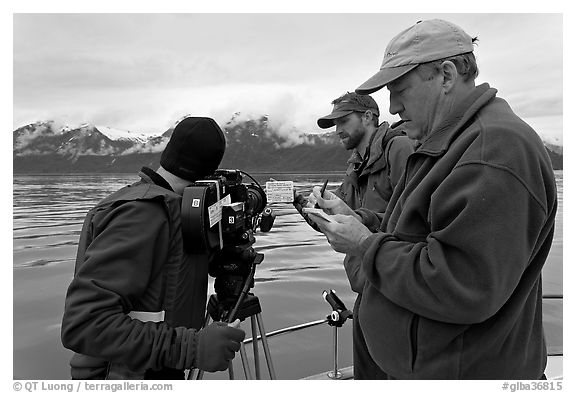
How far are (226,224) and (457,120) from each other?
3.17 ft

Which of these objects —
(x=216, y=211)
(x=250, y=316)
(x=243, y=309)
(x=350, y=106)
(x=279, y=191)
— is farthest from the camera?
(x=350, y=106)

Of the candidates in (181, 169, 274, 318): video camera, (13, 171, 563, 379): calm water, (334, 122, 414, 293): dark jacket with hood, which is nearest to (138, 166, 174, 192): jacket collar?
(181, 169, 274, 318): video camera

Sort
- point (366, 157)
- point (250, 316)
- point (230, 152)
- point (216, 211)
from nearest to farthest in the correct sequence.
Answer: point (216, 211), point (250, 316), point (366, 157), point (230, 152)

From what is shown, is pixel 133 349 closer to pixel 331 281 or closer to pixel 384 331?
pixel 384 331

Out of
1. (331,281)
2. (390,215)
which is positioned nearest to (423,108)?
(390,215)

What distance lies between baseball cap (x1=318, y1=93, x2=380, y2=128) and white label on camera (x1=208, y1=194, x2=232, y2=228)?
1.78m

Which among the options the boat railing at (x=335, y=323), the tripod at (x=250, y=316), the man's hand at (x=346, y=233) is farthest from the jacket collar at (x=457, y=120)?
the boat railing at (x=335, y=323)

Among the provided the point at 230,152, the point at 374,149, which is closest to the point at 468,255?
the point at 374,149

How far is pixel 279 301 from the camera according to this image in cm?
682

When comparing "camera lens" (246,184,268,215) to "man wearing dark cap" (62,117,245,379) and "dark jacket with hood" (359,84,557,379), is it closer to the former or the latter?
"man wearing dark cap" (62,117,245,379)

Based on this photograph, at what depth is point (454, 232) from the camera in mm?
1013

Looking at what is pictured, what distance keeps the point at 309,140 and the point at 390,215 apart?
8823cm

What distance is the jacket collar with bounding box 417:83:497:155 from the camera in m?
1.15

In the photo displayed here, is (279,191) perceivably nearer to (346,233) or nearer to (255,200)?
(255,200)
